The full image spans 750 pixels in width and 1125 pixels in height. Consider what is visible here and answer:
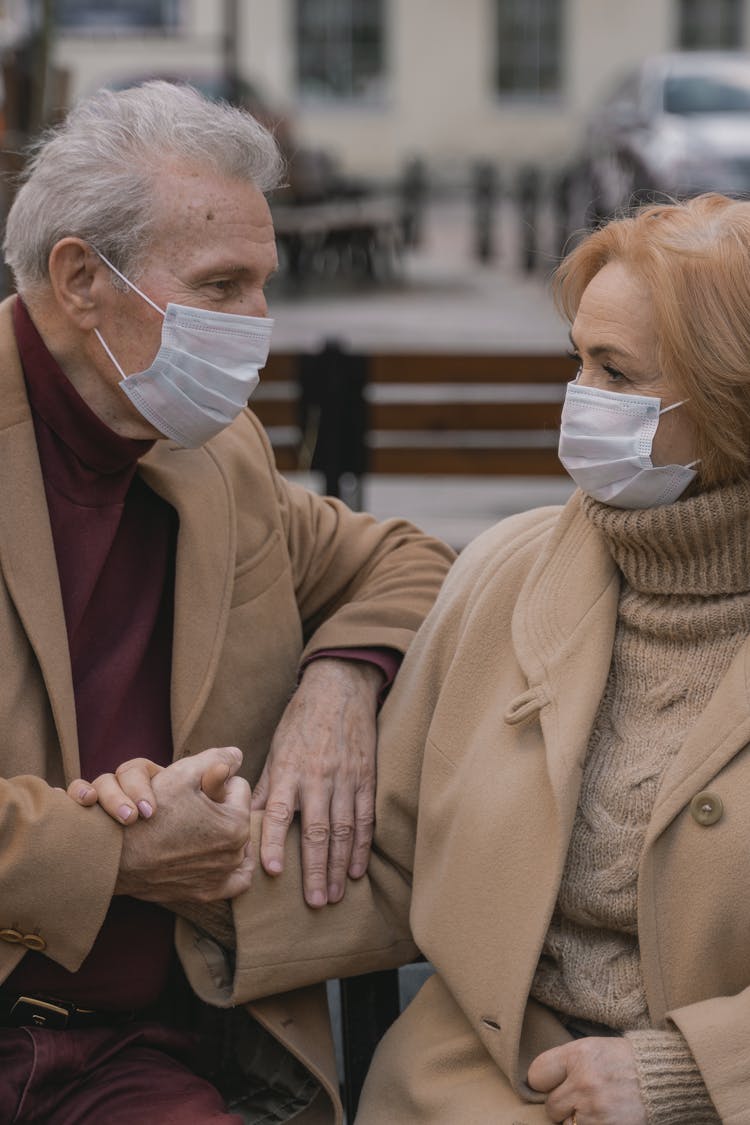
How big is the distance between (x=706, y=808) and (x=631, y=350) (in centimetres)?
65

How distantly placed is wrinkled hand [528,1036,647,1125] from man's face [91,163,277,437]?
1.19 meters

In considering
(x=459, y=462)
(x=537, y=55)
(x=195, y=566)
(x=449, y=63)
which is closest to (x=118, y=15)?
(x=449, y=63)

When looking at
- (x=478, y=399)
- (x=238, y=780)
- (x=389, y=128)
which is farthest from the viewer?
(x=389, y=128)

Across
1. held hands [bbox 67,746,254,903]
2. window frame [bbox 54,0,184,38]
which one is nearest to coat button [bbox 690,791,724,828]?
held hands [bbox 67,746,254,903]

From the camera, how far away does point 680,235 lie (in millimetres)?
2402

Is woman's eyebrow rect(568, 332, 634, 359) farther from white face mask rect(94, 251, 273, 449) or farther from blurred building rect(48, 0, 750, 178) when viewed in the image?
blurred building rect(48, 0, 750, 178)

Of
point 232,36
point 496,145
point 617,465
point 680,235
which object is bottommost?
point 496,145

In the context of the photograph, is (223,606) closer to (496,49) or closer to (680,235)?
(680,235)

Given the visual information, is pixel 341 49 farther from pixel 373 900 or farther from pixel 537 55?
pixel 373 900

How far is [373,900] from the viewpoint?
2.66 metres

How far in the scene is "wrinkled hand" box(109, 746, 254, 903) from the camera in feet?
7.84

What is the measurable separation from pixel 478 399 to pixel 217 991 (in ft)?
10.8

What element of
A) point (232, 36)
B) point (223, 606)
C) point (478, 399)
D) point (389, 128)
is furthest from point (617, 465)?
point (389, 128)

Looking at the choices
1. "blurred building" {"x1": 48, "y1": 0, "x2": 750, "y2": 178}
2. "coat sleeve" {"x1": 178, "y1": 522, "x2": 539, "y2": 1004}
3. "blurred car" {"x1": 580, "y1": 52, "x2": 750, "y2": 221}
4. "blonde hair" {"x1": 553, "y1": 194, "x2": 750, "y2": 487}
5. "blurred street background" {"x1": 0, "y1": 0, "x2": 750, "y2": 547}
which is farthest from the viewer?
"blurred building" {"x1": 48, "y1": 0, "x2": 750, "y2": 178}
